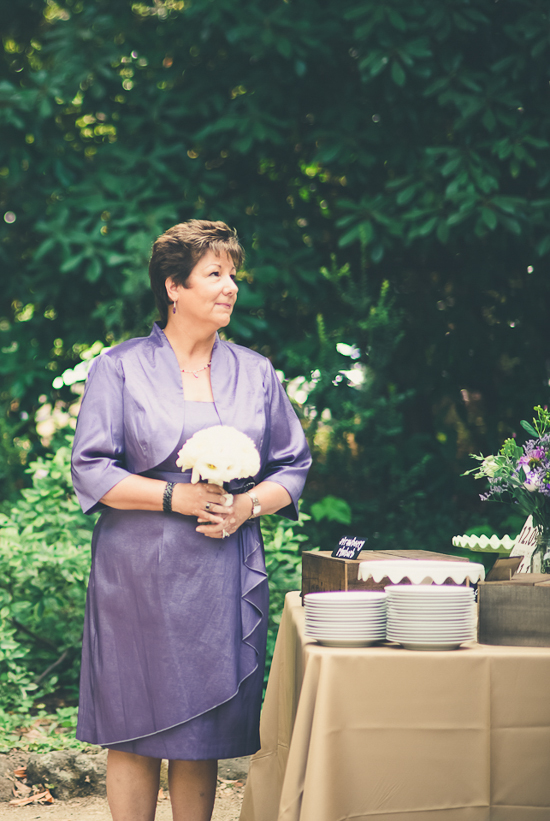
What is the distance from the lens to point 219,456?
1.97 metres

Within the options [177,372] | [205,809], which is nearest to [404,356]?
[177,372]

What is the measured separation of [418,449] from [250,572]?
2245 millimetres

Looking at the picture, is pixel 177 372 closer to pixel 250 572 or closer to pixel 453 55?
pixel 250 572

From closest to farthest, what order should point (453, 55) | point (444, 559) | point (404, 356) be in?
point (444, 559) < point (453, 55) < point (404, 356)

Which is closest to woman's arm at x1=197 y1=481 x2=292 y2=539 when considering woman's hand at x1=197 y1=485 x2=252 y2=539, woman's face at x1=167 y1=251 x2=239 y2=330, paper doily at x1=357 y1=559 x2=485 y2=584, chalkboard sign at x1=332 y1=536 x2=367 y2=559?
woman's hand at x1=197 y1=485 x2=252 y2=539

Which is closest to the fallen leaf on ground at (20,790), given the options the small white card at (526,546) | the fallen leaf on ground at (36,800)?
the fallen leaf on ground at (36,800)

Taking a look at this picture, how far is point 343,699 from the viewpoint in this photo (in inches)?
66.0

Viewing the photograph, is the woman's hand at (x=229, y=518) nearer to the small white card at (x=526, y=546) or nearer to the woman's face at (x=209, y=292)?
the woman's face at (x=209, y=292)

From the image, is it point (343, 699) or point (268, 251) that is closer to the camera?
point (343, 699)

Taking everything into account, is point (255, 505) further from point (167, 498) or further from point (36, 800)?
point (36, 800)

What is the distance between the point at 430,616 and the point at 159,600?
719mm

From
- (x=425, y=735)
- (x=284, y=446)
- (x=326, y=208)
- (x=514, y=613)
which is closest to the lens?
(x=425, y=735)

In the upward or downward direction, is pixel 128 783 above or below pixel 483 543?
below

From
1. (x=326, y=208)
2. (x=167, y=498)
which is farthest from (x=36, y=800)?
(x=326, y=208)
